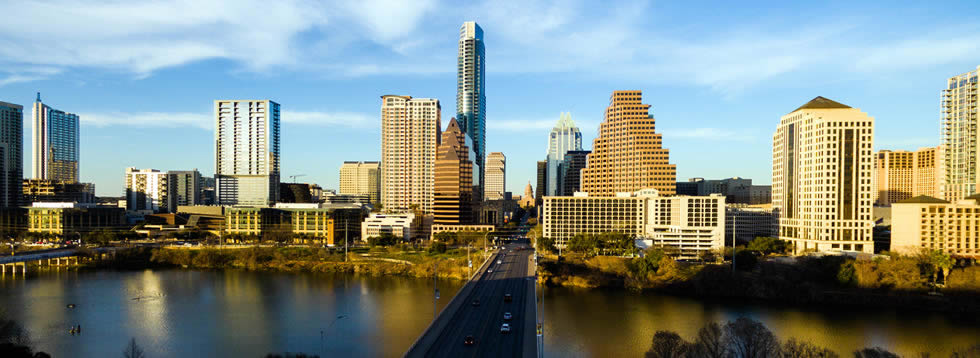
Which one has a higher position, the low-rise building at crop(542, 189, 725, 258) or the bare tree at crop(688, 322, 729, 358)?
the low-rise building at crop(542, 189, 725, 258)

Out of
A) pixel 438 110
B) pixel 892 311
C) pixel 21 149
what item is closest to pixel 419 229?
pixel 438 110

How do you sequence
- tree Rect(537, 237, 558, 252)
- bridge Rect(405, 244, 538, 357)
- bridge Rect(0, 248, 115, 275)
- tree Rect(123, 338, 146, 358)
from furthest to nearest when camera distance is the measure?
tree Rect(537, 237, 558, 252) → bridge Rect(0, 248, 115, 275) → tree Rect(123, 338, 146, 358) → bridge Rect(405, 244, 538, 357)

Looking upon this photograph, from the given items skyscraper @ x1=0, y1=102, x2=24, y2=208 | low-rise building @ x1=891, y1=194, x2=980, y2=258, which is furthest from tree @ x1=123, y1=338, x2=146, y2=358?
skyscraper @ x1=0, y1=102, x2=24, y2=208

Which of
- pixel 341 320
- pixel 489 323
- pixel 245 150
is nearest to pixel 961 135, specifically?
pixel 489 323

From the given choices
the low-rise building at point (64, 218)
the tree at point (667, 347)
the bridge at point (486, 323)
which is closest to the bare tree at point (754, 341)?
the tree at point (667, 347)

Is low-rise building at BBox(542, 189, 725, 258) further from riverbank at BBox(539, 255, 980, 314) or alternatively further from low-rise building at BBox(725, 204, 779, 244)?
low-rise building at BBox(725, 204, 779, 244)

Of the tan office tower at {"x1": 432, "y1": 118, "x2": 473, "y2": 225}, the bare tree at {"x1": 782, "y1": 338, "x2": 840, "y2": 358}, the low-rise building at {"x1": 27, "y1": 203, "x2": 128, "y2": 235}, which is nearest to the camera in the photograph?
the bare tree at {"x1": 782, "y1": 338, "x2": 840, "y2": 358}

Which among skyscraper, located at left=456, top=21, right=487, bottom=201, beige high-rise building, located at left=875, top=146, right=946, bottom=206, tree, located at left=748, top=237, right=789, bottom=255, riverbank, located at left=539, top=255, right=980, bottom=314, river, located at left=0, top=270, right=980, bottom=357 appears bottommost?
river, located at left=0, top=270, right=980, bottom=357

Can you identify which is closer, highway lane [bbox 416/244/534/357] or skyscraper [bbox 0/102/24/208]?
highway lane [bbox 416/244/534/357]
